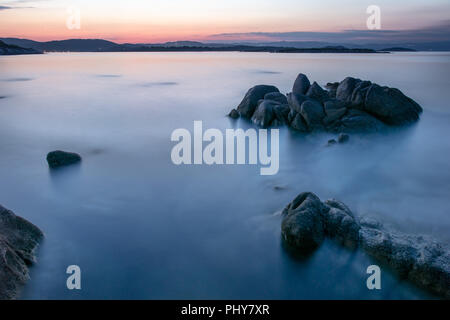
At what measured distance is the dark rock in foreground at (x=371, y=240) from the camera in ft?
17.1

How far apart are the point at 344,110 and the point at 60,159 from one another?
11.3 m

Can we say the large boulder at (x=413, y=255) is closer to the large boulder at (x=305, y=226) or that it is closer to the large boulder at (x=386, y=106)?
the large boulder at (x=305, y=226)

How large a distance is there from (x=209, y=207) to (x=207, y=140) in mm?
6148

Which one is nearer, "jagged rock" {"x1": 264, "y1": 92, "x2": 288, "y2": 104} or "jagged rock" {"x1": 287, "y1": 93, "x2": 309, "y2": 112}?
"jagged rock" {"x1": 287, "y1": 93, "x2": 309, "y2": 112}

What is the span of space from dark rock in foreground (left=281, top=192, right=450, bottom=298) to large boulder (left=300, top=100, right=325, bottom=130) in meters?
7.76

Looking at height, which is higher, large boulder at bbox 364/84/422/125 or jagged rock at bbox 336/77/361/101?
jagged rock at bbox 336/77/361/101

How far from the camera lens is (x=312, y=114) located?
47.7ft

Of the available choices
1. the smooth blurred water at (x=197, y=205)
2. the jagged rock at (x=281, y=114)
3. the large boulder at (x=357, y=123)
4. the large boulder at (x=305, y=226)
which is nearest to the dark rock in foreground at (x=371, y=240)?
the large boulder at (x=305, y=226)

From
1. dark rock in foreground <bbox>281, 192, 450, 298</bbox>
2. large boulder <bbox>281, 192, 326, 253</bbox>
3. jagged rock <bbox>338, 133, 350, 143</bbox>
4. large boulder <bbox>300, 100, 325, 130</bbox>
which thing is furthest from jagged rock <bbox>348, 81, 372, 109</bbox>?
large boulder <bbox>281, 192, 326, 253</bbox>

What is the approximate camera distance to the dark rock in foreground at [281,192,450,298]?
523 centimetres

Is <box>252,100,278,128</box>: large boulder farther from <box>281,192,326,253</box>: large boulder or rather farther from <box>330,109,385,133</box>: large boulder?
<box>281,192,326,253</box>: large boulder

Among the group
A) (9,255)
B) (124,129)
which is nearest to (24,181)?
(9,255)

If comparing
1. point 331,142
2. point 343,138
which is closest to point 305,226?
point 331,142

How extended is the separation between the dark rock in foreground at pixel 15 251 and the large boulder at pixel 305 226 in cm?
453
